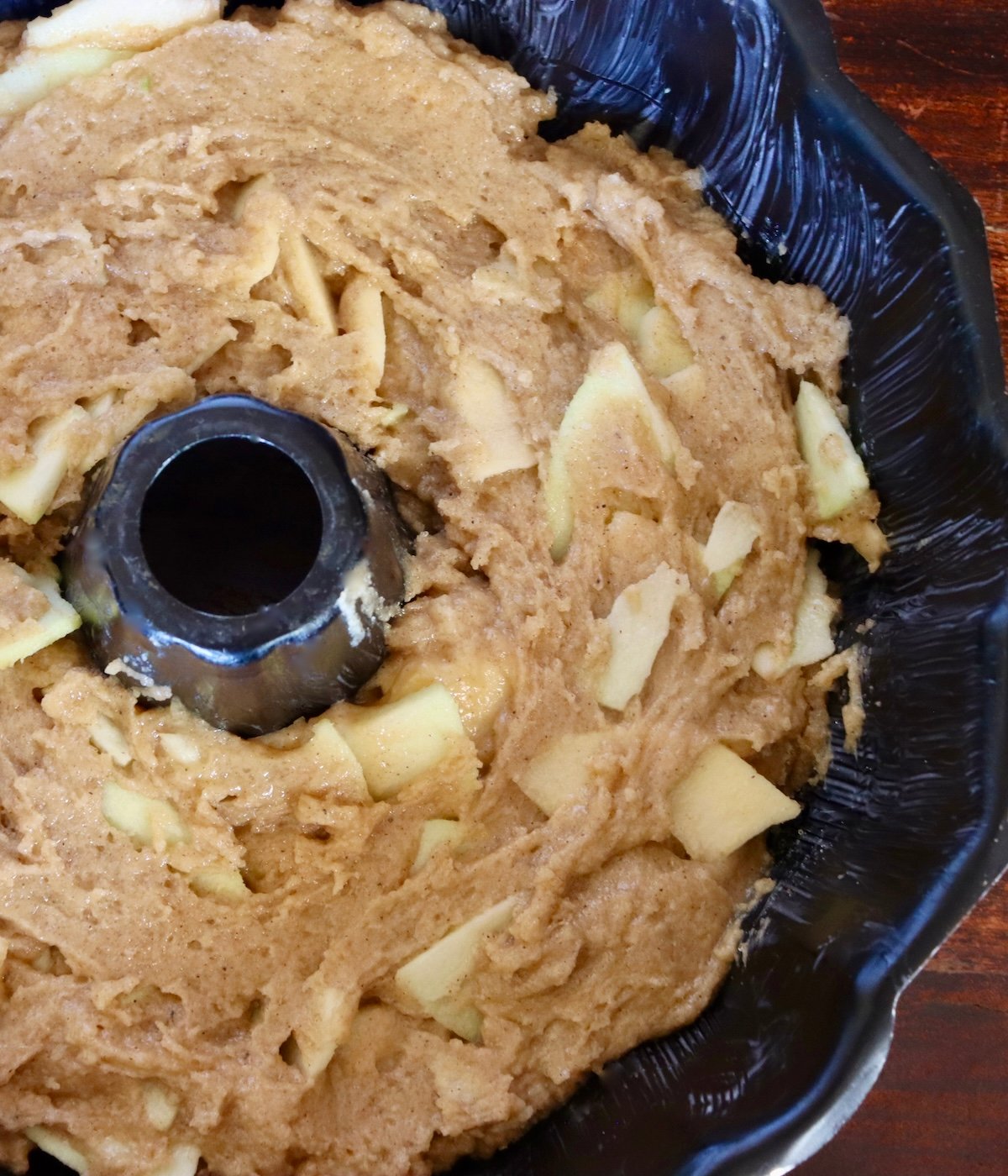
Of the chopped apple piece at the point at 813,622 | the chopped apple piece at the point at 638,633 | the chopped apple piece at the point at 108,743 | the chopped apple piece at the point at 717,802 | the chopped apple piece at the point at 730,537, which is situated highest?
the chopped apple piece at the point at 730,537

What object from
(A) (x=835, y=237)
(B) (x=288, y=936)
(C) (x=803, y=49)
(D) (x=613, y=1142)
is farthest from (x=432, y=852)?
(C) (x=803, y=49)

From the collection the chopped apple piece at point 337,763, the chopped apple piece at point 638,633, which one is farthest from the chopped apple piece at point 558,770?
the chopped apple piece at point 337,763

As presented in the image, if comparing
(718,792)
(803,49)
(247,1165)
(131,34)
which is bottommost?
(247,1165)

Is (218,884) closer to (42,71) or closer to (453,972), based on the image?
(453,972)

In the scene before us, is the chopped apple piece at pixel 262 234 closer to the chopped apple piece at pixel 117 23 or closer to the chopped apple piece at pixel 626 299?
the chopped apple piece at pixel 117 23

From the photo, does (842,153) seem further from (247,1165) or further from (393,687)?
(247,1165)
